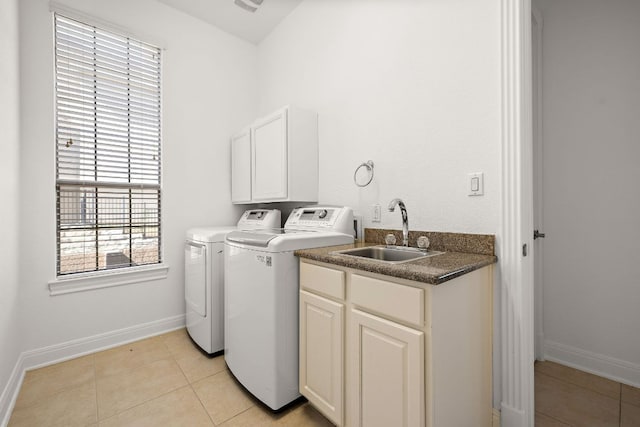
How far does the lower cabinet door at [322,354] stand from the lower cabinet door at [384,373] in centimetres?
7

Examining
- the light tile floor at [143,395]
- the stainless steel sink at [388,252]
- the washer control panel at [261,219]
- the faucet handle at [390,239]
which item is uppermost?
the washer control panel at [261,219]

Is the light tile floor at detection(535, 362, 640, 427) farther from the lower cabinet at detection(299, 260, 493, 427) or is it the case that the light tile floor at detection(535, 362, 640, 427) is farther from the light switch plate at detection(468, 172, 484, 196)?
the light switch plate at detection(468, 172, 484, 196)

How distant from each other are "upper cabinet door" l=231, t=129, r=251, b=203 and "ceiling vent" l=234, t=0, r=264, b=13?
1.12 m

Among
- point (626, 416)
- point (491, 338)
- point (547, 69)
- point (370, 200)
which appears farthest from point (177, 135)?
point (626, 416)

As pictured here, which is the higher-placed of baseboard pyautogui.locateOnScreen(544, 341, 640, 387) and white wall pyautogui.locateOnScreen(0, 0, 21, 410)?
white wall pyautogui.locateOnScreen(0, 0, 21, 410)

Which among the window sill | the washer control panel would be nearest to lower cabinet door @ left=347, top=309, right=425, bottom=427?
the washer control panel

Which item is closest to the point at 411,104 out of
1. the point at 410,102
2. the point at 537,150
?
the point at 410,102

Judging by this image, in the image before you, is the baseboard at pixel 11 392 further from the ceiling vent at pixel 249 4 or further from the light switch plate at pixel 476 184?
the ceiling vent at pixel 249 4

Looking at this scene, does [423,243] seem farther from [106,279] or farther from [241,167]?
[106,279]

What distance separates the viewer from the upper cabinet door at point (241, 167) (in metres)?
2.72

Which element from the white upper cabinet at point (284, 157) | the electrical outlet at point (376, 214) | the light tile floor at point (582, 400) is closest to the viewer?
the light tile floor at point (582, 400)

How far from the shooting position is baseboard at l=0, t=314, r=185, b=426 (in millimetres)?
1575

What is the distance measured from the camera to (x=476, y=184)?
4.81 feet

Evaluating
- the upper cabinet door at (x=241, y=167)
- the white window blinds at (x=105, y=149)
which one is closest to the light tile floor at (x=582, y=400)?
the upper cabinet door at (x=241, y=167)
